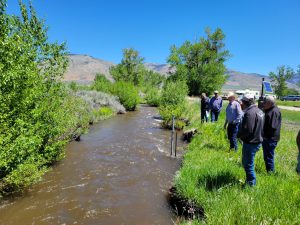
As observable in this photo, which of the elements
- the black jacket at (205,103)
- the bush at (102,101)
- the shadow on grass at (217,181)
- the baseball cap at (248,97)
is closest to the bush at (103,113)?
the bush at (102,101)

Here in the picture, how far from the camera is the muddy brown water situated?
263 inches

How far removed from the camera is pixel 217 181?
6828 millimetres

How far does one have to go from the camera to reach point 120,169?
1047cm

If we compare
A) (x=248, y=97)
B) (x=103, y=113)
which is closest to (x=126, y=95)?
(x=103, y=113)

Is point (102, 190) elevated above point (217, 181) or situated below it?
below

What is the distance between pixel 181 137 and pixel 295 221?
1236 cm

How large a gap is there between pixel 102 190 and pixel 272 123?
5.34m

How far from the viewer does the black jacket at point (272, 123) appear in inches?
276

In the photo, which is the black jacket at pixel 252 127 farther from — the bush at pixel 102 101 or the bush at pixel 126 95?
the bush at pixel 126 95

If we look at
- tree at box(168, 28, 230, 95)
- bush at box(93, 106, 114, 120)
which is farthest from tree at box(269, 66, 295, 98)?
bush at box(93, 106, 114, 120)

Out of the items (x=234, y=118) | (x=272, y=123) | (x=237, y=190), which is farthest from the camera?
(x=234, y=118)

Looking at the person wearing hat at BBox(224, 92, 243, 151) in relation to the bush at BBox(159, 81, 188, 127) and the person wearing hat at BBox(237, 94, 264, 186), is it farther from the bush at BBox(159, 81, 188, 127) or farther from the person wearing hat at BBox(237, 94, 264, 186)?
the bush at BBox(159, 81, 188, 127)

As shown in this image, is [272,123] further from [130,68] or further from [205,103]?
[130,68]

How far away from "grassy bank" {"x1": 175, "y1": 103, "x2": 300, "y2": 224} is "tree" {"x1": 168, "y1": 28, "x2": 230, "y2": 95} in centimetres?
4161
